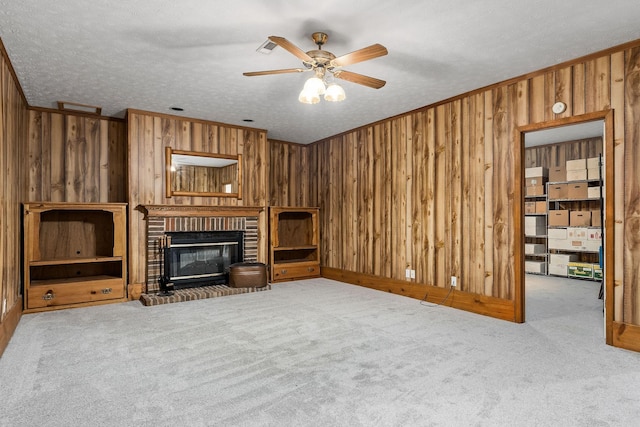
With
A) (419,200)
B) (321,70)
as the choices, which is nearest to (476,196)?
(419,200)

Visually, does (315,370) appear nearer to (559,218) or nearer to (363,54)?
(363,54)

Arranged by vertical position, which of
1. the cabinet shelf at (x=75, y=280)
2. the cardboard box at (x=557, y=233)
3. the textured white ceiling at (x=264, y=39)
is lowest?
the cabinet shelf at (x=75, y=280)

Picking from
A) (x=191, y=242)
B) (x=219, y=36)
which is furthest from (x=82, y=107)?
(x=219, y=36)

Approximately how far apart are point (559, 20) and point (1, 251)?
191 inches

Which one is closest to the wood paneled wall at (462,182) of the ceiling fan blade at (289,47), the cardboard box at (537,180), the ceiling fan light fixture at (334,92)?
the ceiling fan light fixture at (334,92)

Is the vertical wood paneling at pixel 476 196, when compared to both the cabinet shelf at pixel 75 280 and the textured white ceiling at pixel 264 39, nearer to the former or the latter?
the textured white ceiling at pixel 264 39

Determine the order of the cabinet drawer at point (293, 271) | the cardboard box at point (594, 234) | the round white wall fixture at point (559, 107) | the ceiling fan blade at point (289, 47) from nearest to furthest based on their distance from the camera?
the ceiling fan blade at point (289, 47), the round white wall fixture at point (559, 107), the cabinet drawer at point (293, 271), the cardboard box at point (594, 234)

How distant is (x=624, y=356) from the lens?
9.36ft

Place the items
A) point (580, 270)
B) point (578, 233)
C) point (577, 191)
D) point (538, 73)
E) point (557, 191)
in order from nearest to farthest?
point (538, 73) < point (580, 270) < point (578, 233) < point (577, 191) < point (557, 191)

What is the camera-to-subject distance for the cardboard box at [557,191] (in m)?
6.89

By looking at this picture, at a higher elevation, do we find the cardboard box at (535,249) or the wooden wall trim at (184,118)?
the wooden wall trim at (184,118)

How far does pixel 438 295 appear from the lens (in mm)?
4629

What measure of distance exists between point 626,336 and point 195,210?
5.08 meters

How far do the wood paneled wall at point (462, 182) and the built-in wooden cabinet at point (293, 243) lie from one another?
0.25m
